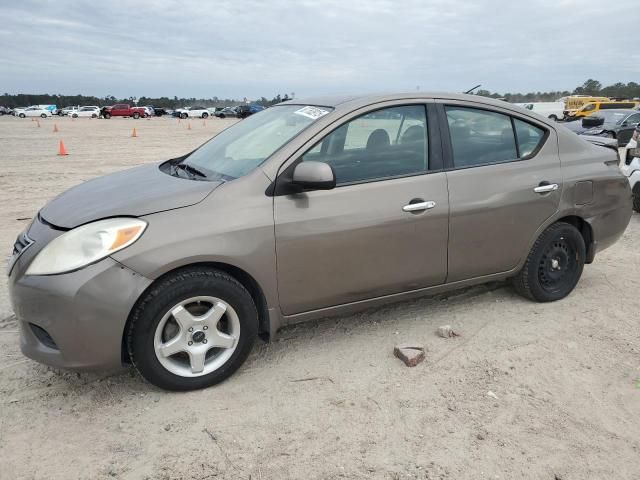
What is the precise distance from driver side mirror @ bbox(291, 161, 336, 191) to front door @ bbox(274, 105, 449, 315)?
14 centimetres

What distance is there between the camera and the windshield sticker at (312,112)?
3514 mm

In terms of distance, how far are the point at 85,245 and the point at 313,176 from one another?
1276 mm

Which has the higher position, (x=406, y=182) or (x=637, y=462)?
(x=406, y=182)

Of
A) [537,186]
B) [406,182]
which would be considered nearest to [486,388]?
[406,182]

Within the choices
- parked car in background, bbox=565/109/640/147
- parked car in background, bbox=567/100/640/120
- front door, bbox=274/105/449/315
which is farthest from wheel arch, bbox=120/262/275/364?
parked car in background, bbox=567/100/640/120

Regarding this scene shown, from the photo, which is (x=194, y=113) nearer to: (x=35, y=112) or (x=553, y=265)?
(x=35, y=112)

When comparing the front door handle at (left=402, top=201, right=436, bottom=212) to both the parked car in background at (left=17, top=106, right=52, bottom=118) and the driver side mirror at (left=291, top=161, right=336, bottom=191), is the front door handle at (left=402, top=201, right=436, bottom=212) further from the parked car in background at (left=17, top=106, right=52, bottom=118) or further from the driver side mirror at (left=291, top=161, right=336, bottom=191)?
the parked car in background at (left=17, top=106, right=52, bottom=118)

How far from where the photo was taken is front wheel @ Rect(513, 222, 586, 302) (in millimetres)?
4211

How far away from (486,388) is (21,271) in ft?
8.79

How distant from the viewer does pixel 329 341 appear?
3.77 metres

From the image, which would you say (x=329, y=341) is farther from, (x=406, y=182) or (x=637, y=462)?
(x=637, y=462)

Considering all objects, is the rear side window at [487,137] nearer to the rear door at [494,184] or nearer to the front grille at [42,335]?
the rear door at [494,184]

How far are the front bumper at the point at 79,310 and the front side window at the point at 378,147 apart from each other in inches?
52.7

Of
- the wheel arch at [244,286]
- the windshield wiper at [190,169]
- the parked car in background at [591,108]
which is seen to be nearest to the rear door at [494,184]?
the wheel arch at [244,286]
